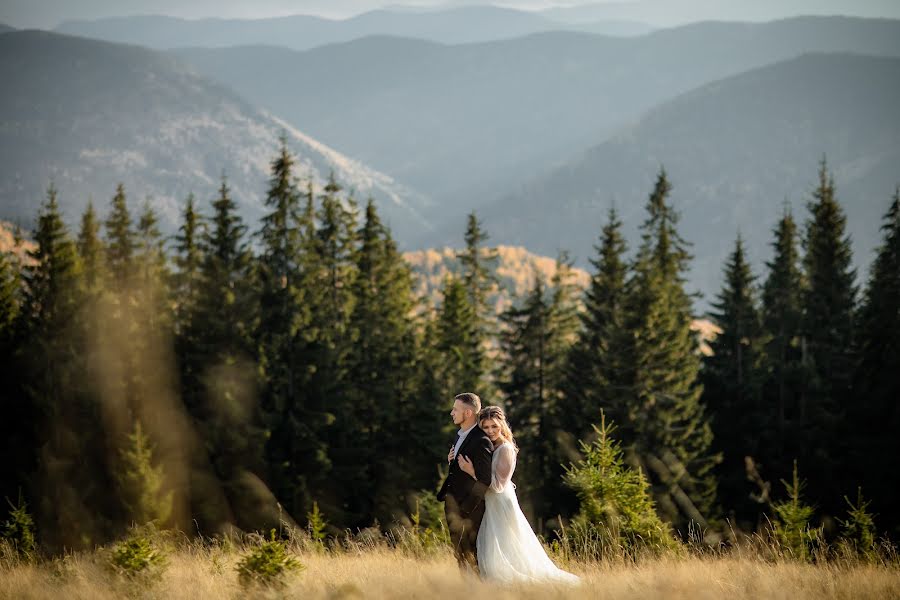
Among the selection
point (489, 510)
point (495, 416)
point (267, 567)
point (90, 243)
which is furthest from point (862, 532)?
point (90, 243)

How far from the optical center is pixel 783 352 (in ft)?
144

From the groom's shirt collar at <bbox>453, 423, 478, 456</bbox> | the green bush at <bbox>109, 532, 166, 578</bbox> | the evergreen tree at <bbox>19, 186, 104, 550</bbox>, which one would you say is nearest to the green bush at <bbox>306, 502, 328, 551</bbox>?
the green bush at <bbox>109, 532, 166, 578</bbox>

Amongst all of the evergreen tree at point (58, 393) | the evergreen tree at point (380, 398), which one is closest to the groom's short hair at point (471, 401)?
the evergreen tree at point (58, 393)

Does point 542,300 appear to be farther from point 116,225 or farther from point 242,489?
point 116,225

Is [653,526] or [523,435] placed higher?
[653,526]

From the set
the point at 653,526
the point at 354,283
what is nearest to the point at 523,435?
the point at 354,283

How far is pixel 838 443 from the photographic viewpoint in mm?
39844

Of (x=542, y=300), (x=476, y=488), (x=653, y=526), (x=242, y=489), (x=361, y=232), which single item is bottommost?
(x=242, y=489)

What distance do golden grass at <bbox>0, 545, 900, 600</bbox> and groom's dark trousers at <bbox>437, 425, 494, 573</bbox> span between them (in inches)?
11.1

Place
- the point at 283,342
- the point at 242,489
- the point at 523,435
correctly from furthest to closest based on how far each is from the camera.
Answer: the point at 523,435, the point at 283,342, the point at 242,489

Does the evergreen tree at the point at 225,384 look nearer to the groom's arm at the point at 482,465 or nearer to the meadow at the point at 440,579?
the meadow at the point at 440,579

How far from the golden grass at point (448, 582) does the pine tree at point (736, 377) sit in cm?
3724

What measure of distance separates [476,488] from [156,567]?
3.24 metres

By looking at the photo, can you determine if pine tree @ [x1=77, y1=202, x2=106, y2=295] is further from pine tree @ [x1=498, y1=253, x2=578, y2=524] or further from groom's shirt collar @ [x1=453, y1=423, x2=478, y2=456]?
groom's shirt collar @ [x1=453, y1=423, x2=478, y2=456]
